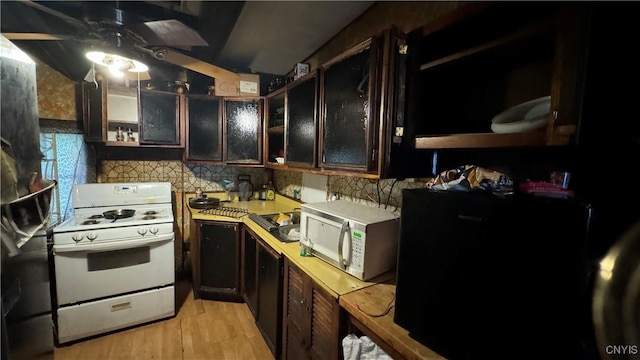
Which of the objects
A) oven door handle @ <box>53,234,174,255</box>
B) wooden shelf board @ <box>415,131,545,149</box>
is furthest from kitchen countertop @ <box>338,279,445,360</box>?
oven door handle @ <box>53,234,174,255</box>

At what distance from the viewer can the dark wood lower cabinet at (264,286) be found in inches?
64.8

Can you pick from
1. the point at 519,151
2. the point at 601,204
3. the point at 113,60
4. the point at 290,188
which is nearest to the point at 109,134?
the point at 113,60

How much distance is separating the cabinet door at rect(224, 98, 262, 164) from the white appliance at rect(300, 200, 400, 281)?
56.0 inches

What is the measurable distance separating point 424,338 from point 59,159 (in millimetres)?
3035

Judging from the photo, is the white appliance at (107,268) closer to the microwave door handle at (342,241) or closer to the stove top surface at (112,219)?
the stove top surface at (112,219)

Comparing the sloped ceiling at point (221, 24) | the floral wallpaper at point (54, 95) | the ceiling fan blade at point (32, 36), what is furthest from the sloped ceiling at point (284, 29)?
the floral wallpaper at point (54, 95)

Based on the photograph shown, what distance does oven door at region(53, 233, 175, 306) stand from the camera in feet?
6.08

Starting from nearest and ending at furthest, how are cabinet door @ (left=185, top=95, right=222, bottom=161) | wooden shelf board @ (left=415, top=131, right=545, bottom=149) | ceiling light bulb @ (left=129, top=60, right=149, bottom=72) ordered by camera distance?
wooden shelf board @ (left=415, top=131, right=545, bottom=149)
ceiling light bulb @ (left=129, top=60, right=149, bottom=72)
cabinet door @ (left=185, top=95, right=222, bottom=161)

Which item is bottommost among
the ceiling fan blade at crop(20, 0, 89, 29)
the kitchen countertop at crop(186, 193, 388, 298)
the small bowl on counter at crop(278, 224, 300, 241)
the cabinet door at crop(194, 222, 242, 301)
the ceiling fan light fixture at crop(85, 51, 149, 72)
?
the cabinet door at crop(194, 222, 242, 301)

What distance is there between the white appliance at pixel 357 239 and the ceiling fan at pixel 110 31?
53.9 inches

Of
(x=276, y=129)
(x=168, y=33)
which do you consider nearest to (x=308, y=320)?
(x=276, y=129)

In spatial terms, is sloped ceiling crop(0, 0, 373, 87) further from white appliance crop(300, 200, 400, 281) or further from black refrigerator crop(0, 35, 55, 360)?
white appliance crop(300, 200, 400, 281)

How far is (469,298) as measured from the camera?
700 mm

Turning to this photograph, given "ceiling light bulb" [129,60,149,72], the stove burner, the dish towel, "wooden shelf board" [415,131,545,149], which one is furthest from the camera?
the stove burner
